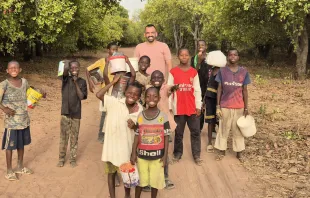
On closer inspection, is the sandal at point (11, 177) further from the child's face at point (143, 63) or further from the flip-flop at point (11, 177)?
the child's face at point (143, 63)

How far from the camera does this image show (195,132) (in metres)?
5.15

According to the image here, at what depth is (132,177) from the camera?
11.3ft

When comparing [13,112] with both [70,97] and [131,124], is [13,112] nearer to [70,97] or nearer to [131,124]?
[70,97]

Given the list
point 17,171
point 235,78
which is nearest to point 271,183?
point 235,78

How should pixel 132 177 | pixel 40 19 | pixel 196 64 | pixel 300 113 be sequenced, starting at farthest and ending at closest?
1. pixel 40 19
2. pixel 300 113
3. pixel 196 64
4. pixel 132 177

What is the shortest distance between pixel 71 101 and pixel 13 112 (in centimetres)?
80

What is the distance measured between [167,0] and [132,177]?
2867 cm

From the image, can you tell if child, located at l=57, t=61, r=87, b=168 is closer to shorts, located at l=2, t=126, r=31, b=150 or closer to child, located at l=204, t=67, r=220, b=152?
shorts, located at l=2, t=126, r=31, b=150

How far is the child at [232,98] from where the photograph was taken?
5129 mm

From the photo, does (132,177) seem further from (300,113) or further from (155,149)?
→ (300,113)

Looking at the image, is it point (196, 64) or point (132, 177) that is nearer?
point (132, 177)

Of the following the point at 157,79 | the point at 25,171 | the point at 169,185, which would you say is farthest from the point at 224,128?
the point at 25,171

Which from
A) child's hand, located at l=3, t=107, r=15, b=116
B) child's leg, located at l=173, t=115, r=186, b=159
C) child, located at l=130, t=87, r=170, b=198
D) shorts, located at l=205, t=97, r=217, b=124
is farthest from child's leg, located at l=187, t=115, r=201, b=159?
child's hand, located at l=3, t=107, r=15, b=116

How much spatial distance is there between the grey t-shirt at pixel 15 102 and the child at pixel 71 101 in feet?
1.80
